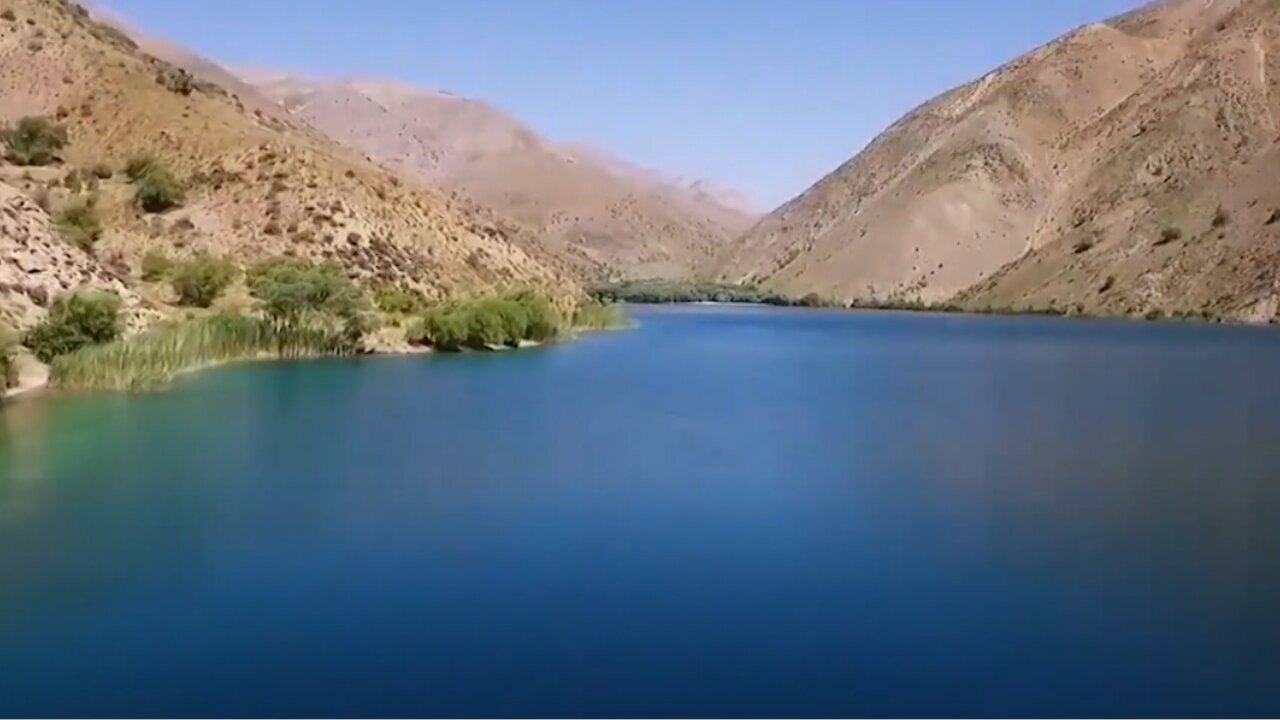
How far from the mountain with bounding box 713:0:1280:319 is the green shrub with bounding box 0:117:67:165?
59534mm

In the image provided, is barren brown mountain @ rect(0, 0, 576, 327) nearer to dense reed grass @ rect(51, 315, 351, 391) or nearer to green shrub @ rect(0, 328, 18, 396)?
dense reed grass @ rect(51, 315, 351, 391)

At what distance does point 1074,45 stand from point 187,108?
83.6 m

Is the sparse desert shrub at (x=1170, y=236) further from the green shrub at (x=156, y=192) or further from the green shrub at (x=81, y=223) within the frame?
the green shrub at (x=81, y=223)

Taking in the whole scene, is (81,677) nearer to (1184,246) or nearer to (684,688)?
(684,688)

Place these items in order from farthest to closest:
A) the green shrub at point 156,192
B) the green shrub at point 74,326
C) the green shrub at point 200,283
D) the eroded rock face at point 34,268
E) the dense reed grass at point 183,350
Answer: the green shrub at point 156,192, the green shrub at point 200,283, the eroded rock face at point 34,268, the green shrub at point 74,326, the dense reed grass at point 183,350

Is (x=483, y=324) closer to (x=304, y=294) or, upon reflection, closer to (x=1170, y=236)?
(x=304, y=294)

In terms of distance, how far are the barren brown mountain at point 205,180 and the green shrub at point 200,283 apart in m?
2.27

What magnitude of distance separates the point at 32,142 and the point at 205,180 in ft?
22.1

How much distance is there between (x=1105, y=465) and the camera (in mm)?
21000

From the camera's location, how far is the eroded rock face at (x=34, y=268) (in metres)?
34.2

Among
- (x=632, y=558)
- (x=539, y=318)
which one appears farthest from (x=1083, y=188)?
(x=632, y=558)

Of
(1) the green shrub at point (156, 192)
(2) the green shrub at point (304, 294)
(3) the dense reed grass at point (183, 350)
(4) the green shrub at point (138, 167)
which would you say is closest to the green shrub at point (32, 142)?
(4) the green shrub at point (138, 167)

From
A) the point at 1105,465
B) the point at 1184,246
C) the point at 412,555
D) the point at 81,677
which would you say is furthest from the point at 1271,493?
the point at 1184,246

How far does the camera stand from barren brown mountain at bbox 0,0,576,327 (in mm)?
51938
